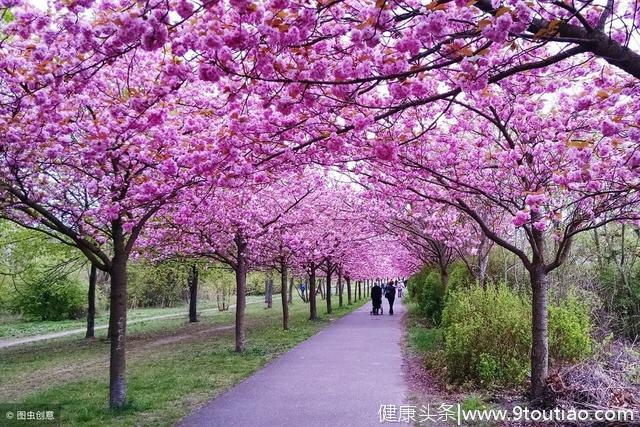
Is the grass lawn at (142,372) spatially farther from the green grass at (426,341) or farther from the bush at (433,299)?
the bush at (433,299)

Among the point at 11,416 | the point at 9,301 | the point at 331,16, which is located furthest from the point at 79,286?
the point at 331,16

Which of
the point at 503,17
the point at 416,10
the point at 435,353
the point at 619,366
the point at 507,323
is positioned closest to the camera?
the point at 503,17

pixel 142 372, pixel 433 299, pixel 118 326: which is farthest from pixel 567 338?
pixel 433 299

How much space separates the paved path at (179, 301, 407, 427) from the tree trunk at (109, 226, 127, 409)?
1.39 metres

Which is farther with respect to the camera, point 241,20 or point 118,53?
point 118,53

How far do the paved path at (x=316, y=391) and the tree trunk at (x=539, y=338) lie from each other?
1.80 meters

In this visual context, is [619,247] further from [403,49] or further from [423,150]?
[403,49]

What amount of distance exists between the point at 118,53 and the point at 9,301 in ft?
105

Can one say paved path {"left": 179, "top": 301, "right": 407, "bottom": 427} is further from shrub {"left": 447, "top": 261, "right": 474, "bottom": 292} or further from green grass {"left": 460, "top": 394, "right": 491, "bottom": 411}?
shrub {"left": 447, "top": 261, "right": 474, "bottom": 292}

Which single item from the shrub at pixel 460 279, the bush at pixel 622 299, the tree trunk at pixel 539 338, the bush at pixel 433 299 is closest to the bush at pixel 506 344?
the tree trunk at pixel 539 338

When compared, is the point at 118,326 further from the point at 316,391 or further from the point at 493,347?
the point at 493,347

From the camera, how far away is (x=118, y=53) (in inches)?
146

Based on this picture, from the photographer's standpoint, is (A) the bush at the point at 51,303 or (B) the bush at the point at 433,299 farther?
(A) the bush at the point at 51,303

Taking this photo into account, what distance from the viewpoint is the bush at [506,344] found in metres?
7.47
